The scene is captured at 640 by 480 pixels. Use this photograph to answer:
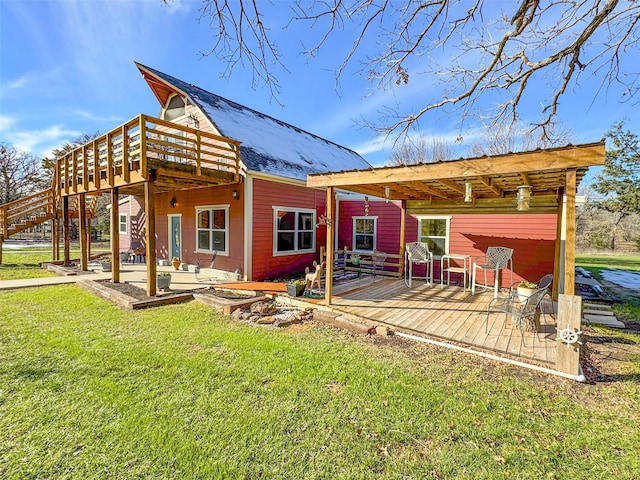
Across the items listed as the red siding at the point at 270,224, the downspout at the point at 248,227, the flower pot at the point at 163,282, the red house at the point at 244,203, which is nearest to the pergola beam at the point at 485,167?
the downspout at the point at 248,227

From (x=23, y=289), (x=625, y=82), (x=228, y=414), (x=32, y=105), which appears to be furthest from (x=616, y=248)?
(x=32, y=105)

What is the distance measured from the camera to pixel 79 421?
247cm

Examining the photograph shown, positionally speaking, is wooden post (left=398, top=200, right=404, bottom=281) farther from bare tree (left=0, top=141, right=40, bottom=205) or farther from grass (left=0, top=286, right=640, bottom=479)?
bare tree (left=0, top=141, right=40, bottom=205)

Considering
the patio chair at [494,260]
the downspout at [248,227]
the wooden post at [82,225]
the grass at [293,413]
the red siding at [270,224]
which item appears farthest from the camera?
the wooden post at [82,225]

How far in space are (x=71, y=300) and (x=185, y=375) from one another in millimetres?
4910

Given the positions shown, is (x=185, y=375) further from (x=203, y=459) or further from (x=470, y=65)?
(x=470, y=65)

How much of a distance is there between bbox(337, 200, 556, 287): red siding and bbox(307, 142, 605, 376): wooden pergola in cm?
24

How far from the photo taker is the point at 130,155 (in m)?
6.45

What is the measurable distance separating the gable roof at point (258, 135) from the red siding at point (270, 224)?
46 centimetres

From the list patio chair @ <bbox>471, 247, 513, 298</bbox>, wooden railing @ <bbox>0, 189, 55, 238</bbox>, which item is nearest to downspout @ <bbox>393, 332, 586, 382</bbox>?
patio chair @ <bbox>471, 247, 513, 298</bbox>

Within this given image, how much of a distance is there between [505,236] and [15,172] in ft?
115

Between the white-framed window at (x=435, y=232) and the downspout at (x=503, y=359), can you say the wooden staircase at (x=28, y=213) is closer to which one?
the white-framed window at (x=435, y=232)

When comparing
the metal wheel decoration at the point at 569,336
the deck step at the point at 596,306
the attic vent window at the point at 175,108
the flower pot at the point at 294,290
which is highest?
the attic vent window at the point at 175,108

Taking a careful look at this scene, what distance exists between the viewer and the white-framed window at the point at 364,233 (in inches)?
379
